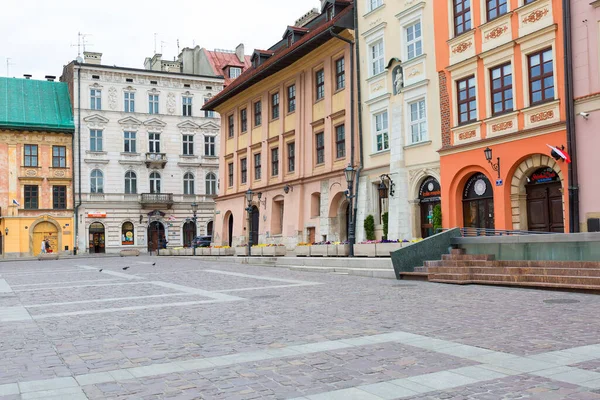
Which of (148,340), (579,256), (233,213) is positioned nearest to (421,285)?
(579,256)

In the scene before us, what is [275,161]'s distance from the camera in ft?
121

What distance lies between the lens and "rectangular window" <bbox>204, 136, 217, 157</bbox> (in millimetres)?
60688

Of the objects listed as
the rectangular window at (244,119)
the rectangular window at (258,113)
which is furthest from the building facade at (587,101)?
the rectangular window at (244,119)

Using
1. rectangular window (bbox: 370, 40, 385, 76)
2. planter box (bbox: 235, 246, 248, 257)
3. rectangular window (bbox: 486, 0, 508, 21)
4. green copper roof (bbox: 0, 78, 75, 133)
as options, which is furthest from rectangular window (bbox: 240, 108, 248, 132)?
rectangular window (bbox: 486, 0, 508, 21)

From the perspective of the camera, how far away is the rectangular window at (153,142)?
58.3m

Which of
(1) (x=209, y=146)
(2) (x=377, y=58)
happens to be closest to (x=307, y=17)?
(2) (x=377, y=58)

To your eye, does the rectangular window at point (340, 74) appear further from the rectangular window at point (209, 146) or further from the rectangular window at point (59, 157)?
the rectangular window at point (59, 157)

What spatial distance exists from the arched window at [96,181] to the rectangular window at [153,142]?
5.28 meters

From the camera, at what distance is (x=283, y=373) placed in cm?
598

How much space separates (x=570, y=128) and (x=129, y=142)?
46196mm

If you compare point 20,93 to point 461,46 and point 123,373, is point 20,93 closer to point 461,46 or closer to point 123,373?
point 461,46

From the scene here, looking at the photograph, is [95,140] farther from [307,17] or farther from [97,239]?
[307,17]

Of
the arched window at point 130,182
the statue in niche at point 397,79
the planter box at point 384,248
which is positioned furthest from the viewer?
the arched window at point 130,182

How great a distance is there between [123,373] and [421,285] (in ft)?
34.0
